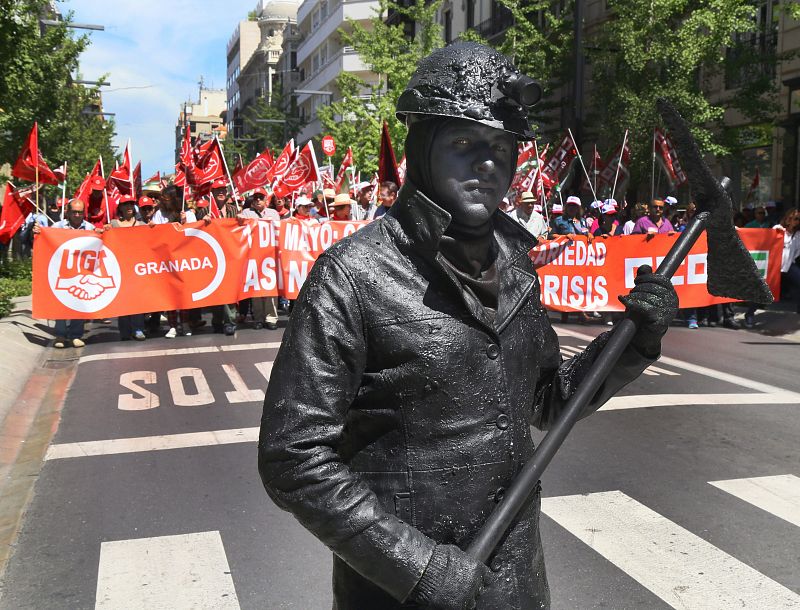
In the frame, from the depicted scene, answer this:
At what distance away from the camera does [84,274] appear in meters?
12.3

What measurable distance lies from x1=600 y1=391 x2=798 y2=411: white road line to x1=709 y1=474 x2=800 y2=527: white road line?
2.18 metres

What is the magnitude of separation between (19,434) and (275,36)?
344 feet

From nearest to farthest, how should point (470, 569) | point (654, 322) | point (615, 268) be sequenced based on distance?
point (470, 569) < point (654, 322) < point (615, 268)

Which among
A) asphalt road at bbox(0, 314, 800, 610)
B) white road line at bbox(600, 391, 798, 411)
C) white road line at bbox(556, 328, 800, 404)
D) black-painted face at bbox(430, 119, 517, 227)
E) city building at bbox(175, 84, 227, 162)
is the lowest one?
white road line at bbox(556, 328, 800, 404)

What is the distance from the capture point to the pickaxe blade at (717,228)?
222 centimetres

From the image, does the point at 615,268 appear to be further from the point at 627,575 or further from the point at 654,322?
the point at 654,322

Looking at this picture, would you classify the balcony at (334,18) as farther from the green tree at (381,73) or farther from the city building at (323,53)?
the green tree at (381,73)

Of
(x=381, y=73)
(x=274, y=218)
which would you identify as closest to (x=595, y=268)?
(x=274, y=218)

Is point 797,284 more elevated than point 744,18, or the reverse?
point 744,18

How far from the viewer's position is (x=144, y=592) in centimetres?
422

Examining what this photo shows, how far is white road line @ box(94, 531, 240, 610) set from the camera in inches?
162

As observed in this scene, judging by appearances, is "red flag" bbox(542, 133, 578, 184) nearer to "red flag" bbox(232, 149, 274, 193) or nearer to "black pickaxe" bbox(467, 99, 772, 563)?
"red flag" bbox(232, 149, 274, 193)

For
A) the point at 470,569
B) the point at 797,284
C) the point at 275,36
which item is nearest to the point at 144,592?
the point at 470,569

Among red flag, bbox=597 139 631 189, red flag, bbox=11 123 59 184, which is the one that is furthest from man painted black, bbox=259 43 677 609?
red flag, bbox=597 139 631 189
